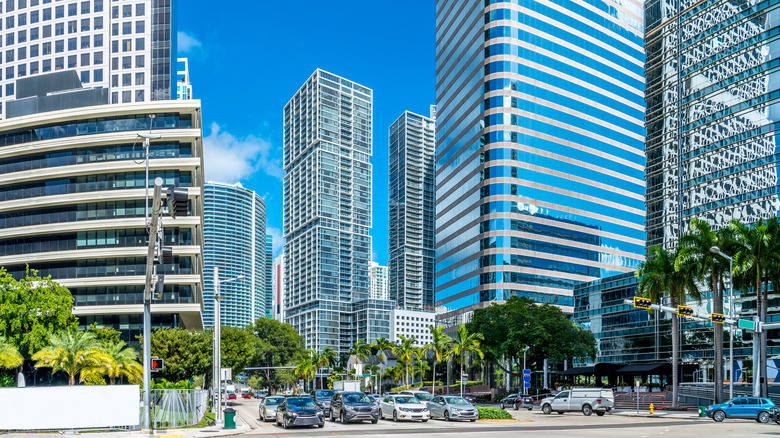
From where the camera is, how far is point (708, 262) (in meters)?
51.4

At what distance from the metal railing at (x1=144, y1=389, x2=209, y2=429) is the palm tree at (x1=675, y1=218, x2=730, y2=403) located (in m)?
36.6

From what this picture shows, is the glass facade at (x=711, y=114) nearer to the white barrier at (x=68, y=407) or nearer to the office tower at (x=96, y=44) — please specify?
the office tower at (x=96, y=44)

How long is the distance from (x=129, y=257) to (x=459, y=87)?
2782 inches

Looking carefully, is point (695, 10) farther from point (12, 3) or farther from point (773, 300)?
point (12, 3)

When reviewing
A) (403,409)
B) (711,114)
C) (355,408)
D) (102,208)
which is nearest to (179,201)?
(355,408)

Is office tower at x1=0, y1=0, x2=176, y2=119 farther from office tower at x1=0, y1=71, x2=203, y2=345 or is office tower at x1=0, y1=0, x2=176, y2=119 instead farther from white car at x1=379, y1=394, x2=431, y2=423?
white car at x1=379, y1=394, x2=431, y2=423

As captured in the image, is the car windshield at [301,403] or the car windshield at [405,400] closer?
the car windshield at [301,403]

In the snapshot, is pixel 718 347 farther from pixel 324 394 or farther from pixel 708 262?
pixel 324 394

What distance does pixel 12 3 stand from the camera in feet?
331

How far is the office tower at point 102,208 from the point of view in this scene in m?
70.5

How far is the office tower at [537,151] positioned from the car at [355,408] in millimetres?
66671

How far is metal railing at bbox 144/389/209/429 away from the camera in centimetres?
3294

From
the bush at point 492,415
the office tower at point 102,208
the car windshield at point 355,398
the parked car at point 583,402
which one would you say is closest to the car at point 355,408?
the car windshield at point 355,398

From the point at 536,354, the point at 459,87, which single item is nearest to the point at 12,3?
the point at 459,87
